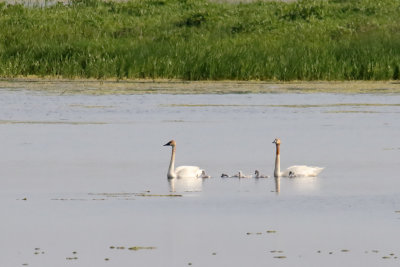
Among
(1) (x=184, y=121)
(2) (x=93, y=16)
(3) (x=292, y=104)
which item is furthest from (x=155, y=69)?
(2) (x=93, y=16)

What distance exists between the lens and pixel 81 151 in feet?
57.1

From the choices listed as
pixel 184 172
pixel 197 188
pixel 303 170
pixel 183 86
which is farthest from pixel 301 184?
pixel 183 86

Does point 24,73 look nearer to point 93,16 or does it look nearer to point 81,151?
point 93,16

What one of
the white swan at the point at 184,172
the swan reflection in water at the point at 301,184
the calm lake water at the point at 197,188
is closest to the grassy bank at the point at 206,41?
the calm lake water at the point at 197,188

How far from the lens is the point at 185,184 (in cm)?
1429

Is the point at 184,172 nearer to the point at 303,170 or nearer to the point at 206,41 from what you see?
the point at 303,170

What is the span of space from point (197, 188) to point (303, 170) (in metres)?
1.49

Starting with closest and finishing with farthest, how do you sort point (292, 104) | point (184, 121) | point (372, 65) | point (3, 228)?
point (3, 228), point (184, 121), point (292, 104), point (372, 65)

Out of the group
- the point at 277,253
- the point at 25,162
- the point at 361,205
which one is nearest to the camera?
the point at 277,253

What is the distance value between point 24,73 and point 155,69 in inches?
131

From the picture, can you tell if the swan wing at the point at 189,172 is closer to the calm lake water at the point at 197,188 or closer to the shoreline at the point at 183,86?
the calm lake water at the point at 197,188

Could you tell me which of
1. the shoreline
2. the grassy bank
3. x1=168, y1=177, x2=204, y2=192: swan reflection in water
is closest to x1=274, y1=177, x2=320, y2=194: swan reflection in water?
x1=168, y1=177, x2=204, y2=192: swan reflection in water

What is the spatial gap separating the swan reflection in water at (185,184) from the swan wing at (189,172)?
0.15ft

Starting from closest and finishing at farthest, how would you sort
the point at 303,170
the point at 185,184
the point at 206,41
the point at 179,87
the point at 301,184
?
the point at 185,184 < the point at 301,184 < the point at 303,170 < the point at 179,87 < the point at 206,41
